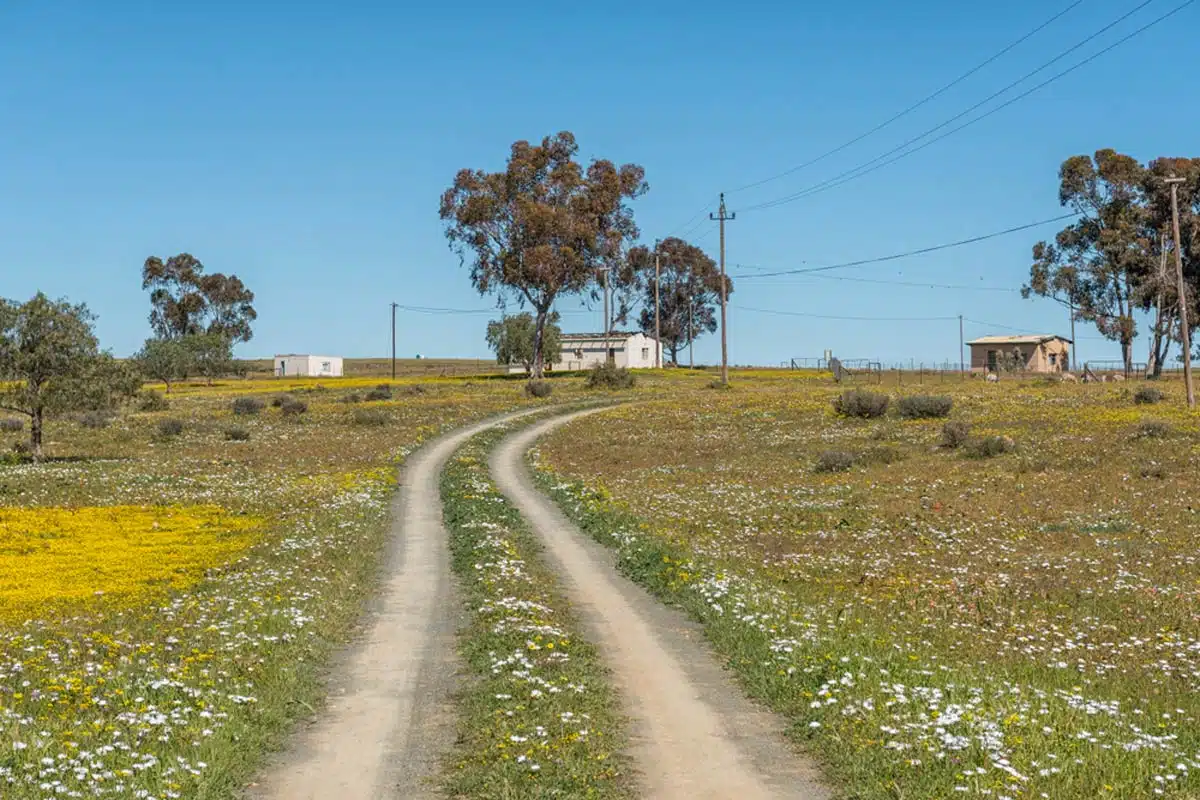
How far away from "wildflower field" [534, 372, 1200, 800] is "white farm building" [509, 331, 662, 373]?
277 feet

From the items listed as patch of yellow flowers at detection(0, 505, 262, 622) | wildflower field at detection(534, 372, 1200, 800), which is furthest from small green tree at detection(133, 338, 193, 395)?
patch of yellow flowers at detection(0, 505, 262, 622)

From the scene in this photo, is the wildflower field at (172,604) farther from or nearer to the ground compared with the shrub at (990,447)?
nearer to the ground

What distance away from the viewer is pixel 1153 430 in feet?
148

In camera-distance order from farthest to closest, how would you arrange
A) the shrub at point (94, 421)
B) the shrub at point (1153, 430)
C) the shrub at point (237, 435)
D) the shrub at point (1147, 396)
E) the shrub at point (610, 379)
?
1. the shrub at point (610, 379)
2. the shrub at point (94, 421)
3. the shrub at point (1147, 396)
4. the shrub at point (237, 435)
5. the shrub at point (1153, 430)

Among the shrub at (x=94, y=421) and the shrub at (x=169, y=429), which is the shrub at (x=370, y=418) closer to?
the shrub at (x=169, y=429)

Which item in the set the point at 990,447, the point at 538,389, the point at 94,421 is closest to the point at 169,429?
the point at 94,421

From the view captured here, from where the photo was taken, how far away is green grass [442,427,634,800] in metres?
10.4

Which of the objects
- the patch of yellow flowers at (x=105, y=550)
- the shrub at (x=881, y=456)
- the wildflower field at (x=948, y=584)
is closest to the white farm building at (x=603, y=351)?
the wildflower field at (x=948, y=584)

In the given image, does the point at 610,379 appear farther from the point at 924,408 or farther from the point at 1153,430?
the point at 1153,430

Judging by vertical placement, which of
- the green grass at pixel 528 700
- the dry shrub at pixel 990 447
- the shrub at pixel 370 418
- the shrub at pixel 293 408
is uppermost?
the shrub at pixel 293 408

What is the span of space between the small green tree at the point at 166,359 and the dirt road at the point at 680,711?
370 feet

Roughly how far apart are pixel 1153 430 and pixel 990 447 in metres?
7.20

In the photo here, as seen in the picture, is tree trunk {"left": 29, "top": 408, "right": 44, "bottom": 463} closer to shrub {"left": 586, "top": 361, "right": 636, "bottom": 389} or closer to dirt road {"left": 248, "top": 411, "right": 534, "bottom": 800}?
dirt road {"left": 248, "top": 411, "right": 534, "bottom": 800}

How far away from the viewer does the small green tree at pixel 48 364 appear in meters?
48.3
